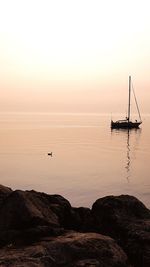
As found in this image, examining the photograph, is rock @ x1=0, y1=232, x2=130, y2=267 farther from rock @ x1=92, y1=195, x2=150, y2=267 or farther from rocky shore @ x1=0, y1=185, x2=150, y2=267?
rock @ x1=92, y1=195, x2=150, y2=267

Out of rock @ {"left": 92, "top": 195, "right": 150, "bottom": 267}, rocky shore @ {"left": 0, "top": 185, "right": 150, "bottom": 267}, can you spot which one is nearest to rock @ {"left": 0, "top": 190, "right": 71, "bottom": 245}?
rocky shore @ {"left": 0, "top": 185, "right": 150, "bottom": 267}

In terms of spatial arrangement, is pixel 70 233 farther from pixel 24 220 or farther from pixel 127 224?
pixel 127 224

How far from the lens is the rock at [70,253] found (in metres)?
8.09

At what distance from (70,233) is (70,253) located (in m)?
1.33

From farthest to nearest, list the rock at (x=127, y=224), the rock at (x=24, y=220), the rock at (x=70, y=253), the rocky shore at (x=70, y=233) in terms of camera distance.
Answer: the rock at (x=127, y=224), the rock at (x=24, y=220), the rocky shore at (x=70, y=233), the rock at (x=70, y=253)

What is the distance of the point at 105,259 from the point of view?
28.4 ft

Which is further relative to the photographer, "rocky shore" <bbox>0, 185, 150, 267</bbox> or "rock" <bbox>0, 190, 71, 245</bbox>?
"rock" <bbox>0, 190, 71, 245</bbox>

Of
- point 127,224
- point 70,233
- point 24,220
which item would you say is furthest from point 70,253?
point 127,224

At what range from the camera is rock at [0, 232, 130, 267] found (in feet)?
26.6

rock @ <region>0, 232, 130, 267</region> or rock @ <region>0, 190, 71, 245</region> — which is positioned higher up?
rock @ <region>0, 190, 71, 245</region>

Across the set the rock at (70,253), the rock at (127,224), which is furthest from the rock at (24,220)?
the rock at (127,224)

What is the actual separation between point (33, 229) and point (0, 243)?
0.89 meters

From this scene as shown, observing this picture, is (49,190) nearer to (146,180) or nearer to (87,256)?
(146,180)

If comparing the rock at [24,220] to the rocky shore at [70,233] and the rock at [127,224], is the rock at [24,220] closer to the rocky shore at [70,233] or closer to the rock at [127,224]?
the rocky shore at [70,233]
